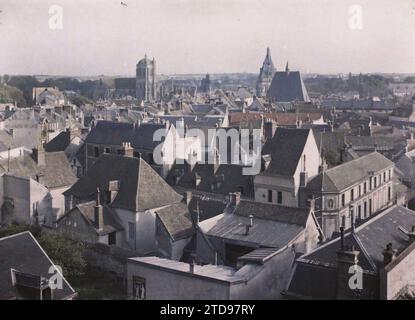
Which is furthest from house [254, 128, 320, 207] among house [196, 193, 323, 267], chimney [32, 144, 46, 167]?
chimney [32, 144, 46, 167]

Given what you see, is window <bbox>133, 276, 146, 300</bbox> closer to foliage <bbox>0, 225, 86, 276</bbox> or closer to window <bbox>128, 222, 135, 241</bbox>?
foliage <bbox>0, 225, 86, 276</bbox>

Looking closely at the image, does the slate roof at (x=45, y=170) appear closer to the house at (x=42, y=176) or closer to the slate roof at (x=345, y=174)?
the house at (x=42, y=176)

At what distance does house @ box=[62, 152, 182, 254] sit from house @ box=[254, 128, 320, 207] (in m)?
6.51

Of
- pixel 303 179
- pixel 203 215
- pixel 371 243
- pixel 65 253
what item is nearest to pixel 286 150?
pixel 303 179

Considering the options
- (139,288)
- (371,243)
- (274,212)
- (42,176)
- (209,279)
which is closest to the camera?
(209,279)

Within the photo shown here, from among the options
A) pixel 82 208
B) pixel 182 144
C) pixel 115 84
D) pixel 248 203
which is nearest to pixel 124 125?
pixel 182 144

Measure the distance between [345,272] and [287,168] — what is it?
1727 cm

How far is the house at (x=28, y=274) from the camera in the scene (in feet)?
56.9

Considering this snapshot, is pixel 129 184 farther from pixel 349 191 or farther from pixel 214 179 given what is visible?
pixel 349 191

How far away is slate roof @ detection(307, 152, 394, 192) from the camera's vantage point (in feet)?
112

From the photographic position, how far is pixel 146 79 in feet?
429

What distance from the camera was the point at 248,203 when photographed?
27.4 m

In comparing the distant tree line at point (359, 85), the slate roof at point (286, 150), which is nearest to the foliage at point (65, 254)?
the slate roof at point (286, 150)
